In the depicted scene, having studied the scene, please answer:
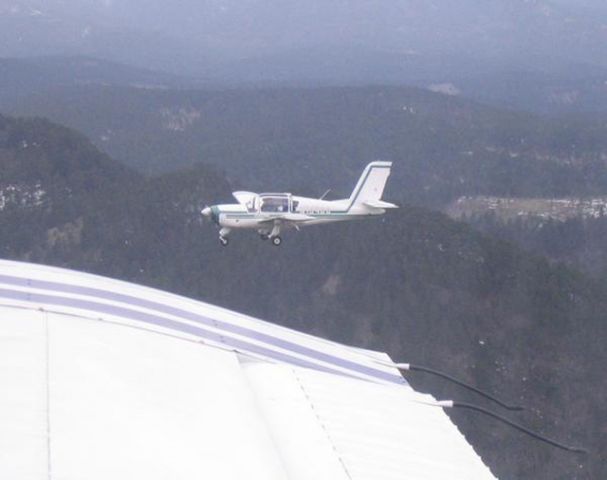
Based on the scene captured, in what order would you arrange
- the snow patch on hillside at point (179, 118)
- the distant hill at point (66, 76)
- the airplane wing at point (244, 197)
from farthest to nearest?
1. the distant hill at point (66, 76)
2. the snow patch on hillside at point (179, 118)
3. the airplane wing at point (244, 197)

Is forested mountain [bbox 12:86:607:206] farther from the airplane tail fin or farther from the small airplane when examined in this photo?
the airplane tail fin

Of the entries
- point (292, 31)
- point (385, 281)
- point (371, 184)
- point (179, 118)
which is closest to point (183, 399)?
point (371, 184)

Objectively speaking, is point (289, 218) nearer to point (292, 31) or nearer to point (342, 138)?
point (342, 138)

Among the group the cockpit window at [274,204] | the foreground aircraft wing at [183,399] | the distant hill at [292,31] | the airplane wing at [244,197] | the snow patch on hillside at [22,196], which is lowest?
the distant hill at [292,31]

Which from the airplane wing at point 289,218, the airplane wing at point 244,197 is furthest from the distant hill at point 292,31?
the airplane wing at point 289,218

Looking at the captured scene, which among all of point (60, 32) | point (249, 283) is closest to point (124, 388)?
point (249, 283)

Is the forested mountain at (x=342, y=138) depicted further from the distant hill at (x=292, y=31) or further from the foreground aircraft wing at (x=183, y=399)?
the distant hill at (x=292, y=31)

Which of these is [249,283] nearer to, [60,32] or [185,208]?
[185,208]
